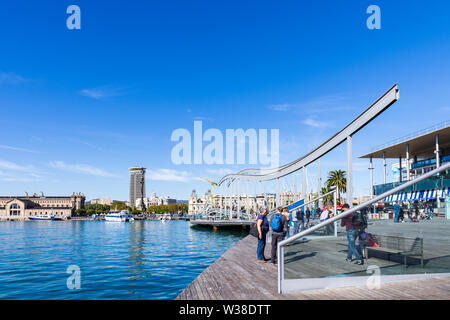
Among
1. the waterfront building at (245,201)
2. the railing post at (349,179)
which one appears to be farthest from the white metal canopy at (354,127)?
the waterfront building at (245,201)

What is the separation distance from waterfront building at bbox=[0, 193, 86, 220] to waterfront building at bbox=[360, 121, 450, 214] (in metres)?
144

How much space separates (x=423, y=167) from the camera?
15.1m

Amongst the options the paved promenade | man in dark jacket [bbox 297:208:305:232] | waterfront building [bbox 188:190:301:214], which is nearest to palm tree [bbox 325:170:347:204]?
waterfront building [bbox 188:190:301:214]

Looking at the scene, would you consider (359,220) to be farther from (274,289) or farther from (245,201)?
(245,201)

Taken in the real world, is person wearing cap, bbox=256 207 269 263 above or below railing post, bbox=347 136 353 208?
below

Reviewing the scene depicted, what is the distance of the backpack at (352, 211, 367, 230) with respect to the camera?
6796 millimetres

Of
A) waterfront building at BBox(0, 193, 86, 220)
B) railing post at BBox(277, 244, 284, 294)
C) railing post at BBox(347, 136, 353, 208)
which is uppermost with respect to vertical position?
railing post at BBox(347, 136, 353, 208)

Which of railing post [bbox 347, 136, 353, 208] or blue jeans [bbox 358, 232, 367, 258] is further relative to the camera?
railing post [bbox 347, 136, 353, 208]

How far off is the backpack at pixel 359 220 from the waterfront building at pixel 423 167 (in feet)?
1.61

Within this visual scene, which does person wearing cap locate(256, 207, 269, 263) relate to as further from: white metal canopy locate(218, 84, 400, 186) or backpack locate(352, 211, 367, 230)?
white metal canopy locate(218, 84, 400, 186)
